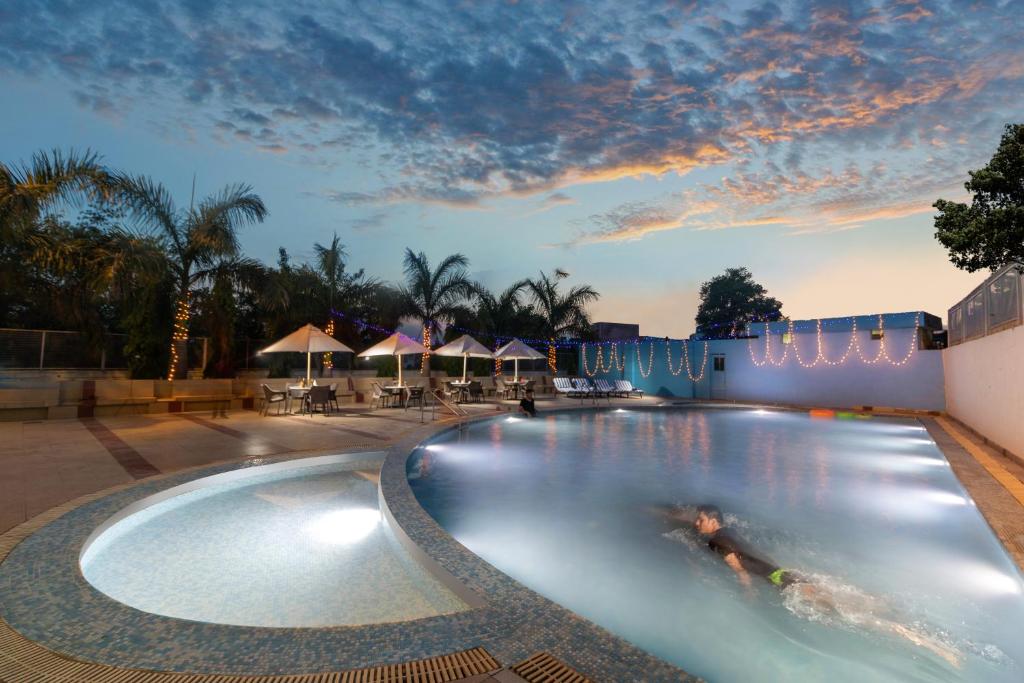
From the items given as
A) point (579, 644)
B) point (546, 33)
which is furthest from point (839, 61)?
point (579, 644)

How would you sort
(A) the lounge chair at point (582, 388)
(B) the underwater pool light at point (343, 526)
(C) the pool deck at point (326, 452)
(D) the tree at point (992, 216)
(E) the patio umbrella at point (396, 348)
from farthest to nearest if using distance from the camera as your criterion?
(A) the lounge chair at point (582, 388)
(E) the patio umbrella at point (396, 348)
(D) the tree at point (992, 216)
(B) the underwater pool light at point (343, 526)
(C) the pool deck at point (326, 452)

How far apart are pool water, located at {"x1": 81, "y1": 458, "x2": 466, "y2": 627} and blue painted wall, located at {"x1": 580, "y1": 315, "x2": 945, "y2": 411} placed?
18160 mm

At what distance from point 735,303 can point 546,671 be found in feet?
143

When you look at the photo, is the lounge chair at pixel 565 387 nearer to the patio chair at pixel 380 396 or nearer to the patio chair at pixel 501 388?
the patio chair at pixel 501 388

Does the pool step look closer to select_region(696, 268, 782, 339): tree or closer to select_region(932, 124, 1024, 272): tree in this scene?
select_region(932, 124, 1024, 272): tree

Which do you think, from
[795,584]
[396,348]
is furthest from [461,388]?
[795,584]

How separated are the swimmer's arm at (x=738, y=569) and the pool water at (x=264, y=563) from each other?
8.30 ft

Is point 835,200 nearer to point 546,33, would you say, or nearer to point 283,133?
point 546,33

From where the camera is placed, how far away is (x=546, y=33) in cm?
1483

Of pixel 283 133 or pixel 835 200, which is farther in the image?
pixel 283 133

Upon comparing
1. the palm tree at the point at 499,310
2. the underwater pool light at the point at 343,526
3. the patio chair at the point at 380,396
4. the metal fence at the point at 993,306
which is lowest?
the underwater pool light at the point at 343,526

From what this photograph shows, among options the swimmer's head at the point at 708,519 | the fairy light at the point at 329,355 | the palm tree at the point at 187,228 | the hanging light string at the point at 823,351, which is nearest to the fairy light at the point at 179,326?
the palm tree at the point at 187,228

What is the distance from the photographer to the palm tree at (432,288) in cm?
1830

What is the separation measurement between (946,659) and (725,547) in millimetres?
1687
